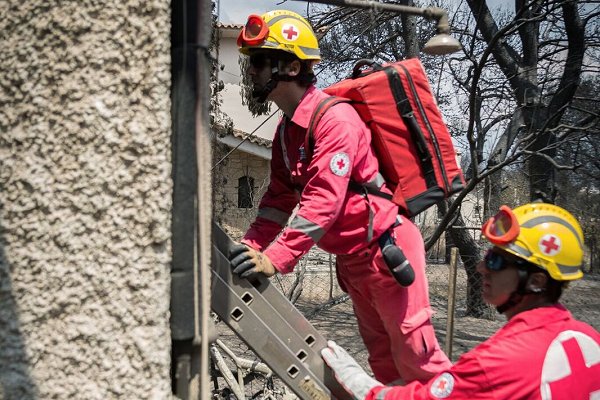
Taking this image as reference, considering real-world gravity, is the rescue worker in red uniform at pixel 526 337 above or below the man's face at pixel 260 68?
below

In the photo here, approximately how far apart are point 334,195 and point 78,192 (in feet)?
4.97

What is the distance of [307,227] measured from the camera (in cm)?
244

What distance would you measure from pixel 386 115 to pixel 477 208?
5.29m

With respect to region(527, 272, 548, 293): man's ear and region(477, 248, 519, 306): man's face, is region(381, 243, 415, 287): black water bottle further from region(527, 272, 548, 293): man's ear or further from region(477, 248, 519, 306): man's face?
region(527, 272, 548, 293): man's ear

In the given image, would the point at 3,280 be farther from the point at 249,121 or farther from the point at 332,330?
the point at 249,121

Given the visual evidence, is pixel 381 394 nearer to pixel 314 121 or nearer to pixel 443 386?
pixel 443 386

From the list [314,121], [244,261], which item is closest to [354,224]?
[314,121]

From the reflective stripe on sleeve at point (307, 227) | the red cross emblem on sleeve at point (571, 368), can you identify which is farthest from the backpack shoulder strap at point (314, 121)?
the red cross emblem on sleeve at point (571, 368)

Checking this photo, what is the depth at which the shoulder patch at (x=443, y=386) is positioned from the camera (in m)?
2.05

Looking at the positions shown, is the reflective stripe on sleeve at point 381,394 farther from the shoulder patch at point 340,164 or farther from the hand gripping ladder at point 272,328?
the shoulder patch at point 340,164

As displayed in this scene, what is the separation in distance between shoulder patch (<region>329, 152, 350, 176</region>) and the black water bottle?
47 cm

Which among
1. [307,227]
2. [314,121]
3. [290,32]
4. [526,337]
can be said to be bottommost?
[526,337]

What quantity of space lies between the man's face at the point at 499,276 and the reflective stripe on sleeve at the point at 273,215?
1054 millimetres

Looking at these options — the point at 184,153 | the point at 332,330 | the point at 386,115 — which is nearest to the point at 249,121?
the point at 332,330
